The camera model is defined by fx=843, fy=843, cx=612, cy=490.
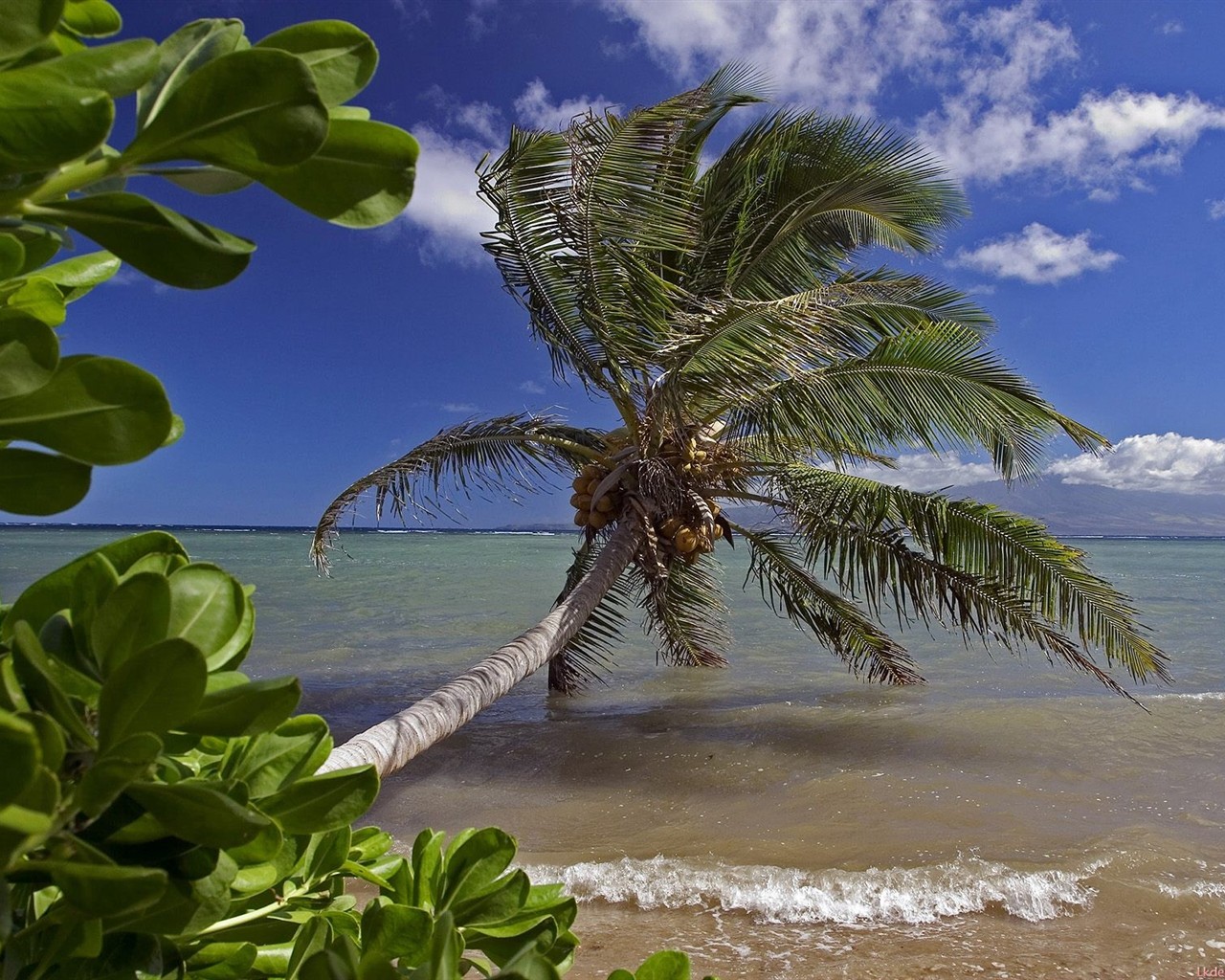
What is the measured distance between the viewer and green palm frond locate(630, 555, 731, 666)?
7.99 m

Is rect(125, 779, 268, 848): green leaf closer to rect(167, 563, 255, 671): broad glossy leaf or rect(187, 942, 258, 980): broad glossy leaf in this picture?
rect(167, 563, 255, 671): broad glossy leaf

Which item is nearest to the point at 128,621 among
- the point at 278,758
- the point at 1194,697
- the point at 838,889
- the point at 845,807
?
the point at 278,758

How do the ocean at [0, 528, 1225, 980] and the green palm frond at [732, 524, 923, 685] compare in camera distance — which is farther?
the green palm frond at [732, 524, 923, 685]

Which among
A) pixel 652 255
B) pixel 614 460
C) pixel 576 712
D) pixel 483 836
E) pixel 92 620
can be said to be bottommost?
pixel 576 712

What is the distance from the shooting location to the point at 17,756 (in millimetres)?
323

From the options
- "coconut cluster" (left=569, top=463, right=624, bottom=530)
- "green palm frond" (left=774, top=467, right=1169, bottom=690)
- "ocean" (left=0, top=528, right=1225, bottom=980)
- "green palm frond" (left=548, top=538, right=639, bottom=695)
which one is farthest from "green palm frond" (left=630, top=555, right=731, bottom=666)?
"green palm frond" (left=774, top=467, right=1169, bottom=690)

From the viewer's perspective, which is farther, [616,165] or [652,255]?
[652,255]

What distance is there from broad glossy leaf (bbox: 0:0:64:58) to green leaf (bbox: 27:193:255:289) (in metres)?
0.07

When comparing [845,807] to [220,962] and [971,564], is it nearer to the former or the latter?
[971,564]

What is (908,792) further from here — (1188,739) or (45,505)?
(45,505)

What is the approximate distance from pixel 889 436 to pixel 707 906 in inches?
130

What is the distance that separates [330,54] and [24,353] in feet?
0.73

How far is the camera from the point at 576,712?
26.6 ft

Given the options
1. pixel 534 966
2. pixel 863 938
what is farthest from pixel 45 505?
pixel 863 938
